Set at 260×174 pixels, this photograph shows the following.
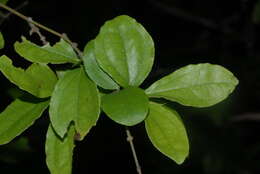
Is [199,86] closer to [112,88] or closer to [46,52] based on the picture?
[112,88]

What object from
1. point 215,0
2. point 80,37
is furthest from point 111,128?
point 215,0

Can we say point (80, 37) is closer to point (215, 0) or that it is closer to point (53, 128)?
point (215, 0)

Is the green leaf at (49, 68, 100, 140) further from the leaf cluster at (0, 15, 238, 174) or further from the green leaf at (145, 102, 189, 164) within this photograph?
the green leaf at (145, 102, 189, 164)

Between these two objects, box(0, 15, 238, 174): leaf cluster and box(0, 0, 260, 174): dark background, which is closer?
box(0, 15, 238, 174): leaf cluster

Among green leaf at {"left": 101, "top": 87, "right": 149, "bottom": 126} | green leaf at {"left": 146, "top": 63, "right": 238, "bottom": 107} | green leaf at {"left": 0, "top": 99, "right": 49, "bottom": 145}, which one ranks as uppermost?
green leaf at {"left": 0, "top": 99, "right": 49, "bottom": 145}

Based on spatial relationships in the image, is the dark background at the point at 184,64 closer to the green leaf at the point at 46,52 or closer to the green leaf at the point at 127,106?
the green leaf at the point at 46,52

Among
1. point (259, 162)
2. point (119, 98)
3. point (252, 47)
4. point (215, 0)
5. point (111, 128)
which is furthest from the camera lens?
point (215, 0)

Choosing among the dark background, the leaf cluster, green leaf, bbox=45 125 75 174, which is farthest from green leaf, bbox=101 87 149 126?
the dark background

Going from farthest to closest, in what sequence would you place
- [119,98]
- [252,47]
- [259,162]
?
[252,47], [259,162], [119,98]
